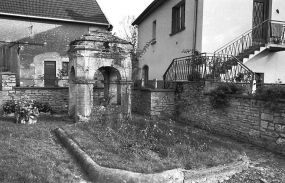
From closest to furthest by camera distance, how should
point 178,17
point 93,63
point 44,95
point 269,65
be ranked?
1. point 93,63
2. point 269,65
3. point 44,95
4. point 178,17

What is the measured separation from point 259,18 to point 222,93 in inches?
218

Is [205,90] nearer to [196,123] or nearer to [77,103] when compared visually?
[196,123]

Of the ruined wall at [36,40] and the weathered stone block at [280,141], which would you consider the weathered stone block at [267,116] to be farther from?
the ruined wall at [36,40]

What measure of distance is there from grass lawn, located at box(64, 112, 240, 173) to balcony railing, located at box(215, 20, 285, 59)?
17.5ft


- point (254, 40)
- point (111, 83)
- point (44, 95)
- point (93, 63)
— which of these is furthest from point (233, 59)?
point (44, 95)

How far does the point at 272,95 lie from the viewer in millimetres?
5754

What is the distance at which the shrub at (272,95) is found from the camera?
18.5 ft

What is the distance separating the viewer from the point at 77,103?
8.05 metres

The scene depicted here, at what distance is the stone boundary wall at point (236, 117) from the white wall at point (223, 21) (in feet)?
7.52

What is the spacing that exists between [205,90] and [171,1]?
6.65 m

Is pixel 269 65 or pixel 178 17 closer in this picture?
pixel 269 65

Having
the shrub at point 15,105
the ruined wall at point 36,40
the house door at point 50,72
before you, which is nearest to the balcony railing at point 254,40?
the shrub at point 15,105

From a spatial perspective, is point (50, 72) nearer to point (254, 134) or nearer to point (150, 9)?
point (150, 9)

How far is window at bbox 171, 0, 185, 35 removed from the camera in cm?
1202
